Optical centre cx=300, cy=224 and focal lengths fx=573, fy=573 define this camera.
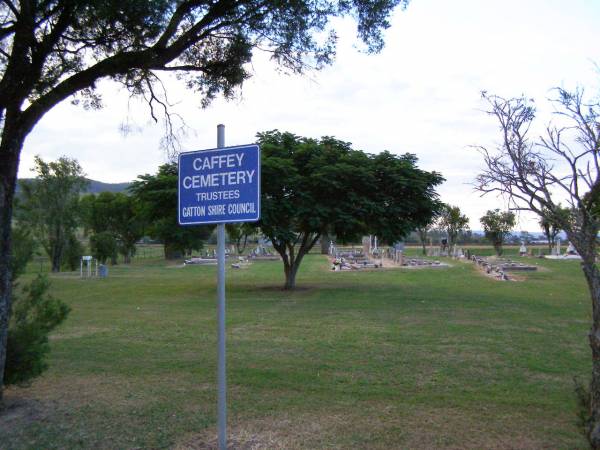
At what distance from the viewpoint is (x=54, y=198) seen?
37.1 meters

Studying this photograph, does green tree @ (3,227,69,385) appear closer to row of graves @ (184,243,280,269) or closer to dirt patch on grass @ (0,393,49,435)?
dirt patch on grass @ (0,393,49,435)

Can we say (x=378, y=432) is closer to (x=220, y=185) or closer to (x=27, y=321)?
→ (x=220, y=185)

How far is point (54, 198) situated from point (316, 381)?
3384cm

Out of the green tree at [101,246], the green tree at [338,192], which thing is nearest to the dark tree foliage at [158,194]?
the green tree at [338,192]

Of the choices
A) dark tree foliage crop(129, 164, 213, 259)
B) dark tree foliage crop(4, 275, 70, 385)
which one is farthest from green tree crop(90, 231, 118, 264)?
dark tree foliage crop(4, 275, 70, 385)

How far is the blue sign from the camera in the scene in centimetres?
458

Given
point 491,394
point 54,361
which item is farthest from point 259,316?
point 491,394

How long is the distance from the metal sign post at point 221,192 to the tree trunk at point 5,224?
2.24 metres

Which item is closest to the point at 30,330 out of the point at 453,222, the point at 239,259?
A: the point at 239,259

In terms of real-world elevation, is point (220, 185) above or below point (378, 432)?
above

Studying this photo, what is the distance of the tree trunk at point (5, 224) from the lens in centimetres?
588

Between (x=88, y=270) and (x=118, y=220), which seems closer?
(x=88, y=270)

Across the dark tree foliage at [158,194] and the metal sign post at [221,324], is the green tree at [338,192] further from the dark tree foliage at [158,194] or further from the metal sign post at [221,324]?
the metal sign post at [221,324]

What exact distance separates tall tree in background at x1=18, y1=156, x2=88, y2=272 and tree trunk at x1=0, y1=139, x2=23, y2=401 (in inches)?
1285
